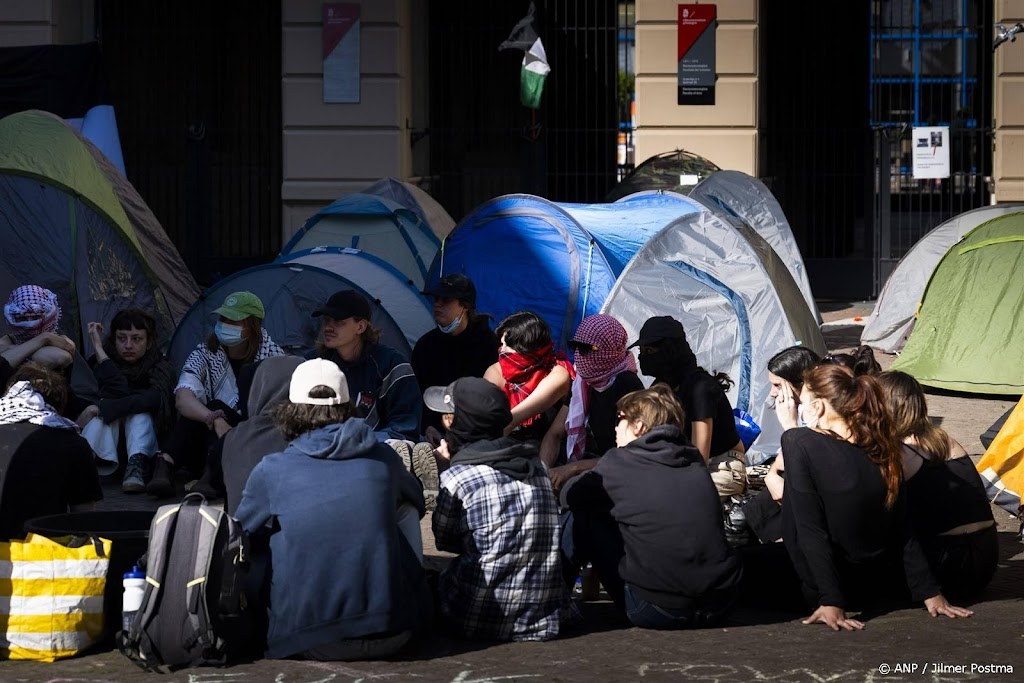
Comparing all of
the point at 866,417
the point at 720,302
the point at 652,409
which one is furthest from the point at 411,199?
the point at 866,417

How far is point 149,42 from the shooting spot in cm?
1739

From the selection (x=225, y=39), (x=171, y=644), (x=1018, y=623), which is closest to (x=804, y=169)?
(x=225, y=39)

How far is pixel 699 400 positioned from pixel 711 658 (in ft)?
5.62

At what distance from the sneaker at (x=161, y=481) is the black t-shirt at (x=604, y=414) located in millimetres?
2458

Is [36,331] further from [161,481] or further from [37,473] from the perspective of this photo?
[37,473]

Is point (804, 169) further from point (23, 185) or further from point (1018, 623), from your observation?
point (1018, 623)

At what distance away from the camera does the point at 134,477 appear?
27.9 ft

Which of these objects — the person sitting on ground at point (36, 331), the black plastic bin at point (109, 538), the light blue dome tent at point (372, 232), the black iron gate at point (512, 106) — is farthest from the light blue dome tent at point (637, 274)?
the black iron gate at point (512, 106)

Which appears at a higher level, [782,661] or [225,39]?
[225,39]

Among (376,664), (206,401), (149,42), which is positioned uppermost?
(149,42)

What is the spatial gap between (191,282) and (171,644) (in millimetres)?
6860

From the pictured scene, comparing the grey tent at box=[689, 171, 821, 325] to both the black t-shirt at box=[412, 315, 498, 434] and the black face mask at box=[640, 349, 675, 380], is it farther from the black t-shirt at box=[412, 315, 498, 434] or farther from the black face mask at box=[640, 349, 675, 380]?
the black face mask at box=[640, 349, 675, 380]

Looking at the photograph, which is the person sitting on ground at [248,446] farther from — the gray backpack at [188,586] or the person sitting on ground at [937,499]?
the person sitting on ground at [937,499]

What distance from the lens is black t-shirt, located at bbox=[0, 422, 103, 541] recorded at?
5785 millimetres
